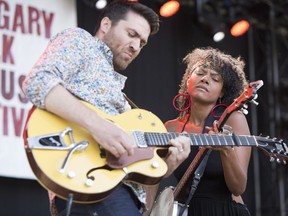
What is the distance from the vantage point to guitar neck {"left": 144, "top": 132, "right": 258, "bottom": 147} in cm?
326

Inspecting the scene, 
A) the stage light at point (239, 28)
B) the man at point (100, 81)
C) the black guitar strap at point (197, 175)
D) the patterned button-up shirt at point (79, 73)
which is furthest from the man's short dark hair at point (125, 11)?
the stage light at point (239, 28)

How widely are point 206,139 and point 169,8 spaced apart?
3369 mm

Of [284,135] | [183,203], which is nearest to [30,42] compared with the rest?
[183,203]

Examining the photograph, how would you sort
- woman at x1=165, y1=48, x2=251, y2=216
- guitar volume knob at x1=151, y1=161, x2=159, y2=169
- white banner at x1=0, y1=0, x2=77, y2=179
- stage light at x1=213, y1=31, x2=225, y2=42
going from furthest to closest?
stage light at x1=213, y1=31, x2=225, y2=42
white banner at x1=0, y1=0, x2=77, y2=179
woman at x1=165, y1=48, x2=251, y2=216
guitar volume knob at x1=151, y1=161, x2=159, y2=169

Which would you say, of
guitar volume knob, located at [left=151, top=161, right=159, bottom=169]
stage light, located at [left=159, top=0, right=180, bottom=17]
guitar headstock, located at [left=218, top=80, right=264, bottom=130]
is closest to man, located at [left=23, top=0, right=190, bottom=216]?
guitar volume knob, located at [left=151, top=161, right=159, bottom=169]

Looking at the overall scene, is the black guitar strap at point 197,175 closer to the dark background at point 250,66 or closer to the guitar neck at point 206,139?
the guitar neck at point 206,139

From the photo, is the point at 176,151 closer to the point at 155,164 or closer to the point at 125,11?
the point at 155,164

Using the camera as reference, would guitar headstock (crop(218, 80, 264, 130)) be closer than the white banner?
Yes

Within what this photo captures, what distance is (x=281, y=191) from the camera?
23.0 ft

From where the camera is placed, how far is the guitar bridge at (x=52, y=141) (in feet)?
9.55

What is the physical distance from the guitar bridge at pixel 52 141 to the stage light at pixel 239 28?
13.9ft

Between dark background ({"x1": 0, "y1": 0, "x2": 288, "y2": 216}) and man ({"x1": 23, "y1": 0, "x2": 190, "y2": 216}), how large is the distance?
9.18 feet

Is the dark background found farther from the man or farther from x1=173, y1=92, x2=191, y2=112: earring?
the man

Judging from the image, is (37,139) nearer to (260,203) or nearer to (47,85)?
(47,85)
